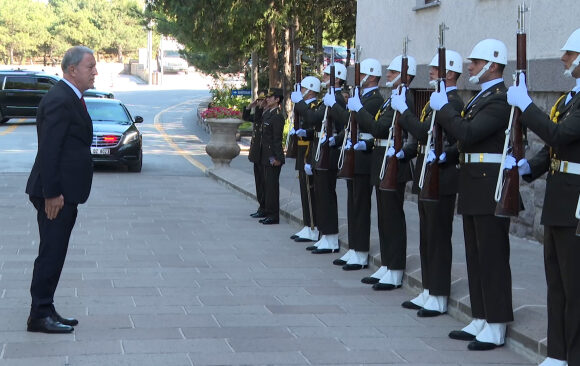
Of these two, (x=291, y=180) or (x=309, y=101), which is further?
(x=291, y=180)

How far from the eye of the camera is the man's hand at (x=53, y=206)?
684 cm

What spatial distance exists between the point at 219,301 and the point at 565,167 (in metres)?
3.44

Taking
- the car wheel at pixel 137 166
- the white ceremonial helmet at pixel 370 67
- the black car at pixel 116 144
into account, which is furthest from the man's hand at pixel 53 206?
the car wheel at pixel 137 166

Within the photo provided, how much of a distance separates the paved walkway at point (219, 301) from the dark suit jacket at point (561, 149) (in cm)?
114

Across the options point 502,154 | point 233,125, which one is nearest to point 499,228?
point 502,154

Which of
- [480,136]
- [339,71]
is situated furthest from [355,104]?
[480,136]

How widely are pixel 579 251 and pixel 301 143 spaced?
6235 mm

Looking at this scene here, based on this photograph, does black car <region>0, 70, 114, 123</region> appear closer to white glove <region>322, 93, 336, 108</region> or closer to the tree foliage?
white glove <region>322, 93, 336, 108</region>

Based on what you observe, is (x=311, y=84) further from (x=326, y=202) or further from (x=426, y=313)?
(x=426, y=313)

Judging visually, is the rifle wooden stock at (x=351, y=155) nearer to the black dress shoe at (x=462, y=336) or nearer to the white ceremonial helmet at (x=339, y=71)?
the white ceremonial helmet at (x=339, y=71)

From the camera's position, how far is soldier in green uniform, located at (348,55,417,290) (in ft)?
29.1

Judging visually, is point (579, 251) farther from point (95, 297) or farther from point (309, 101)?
point (309, 101)

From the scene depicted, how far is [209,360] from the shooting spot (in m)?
6.41

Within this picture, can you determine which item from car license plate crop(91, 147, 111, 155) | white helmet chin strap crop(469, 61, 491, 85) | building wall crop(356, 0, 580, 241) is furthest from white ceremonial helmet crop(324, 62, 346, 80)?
car license plate crop(91, 147, 111, 155)
